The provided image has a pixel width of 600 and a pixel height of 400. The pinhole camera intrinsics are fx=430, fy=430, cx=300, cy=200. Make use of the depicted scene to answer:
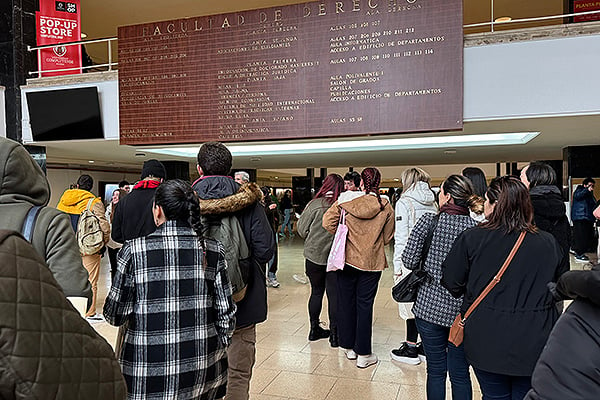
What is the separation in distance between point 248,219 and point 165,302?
725mm

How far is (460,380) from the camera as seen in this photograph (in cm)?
227

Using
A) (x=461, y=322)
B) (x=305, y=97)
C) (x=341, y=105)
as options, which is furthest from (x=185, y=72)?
(x=461, y=322)

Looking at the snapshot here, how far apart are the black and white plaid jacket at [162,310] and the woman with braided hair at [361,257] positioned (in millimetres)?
1768

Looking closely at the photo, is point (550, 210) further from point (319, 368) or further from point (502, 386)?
point (319, 368)

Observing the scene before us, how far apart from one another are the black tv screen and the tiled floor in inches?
91.1

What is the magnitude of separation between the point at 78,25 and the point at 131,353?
6185 millimetres

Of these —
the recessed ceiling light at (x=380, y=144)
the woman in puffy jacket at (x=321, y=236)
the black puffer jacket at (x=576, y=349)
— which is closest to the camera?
the black puffer jacket at (x=576, y=349)

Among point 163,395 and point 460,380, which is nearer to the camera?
point 163,395

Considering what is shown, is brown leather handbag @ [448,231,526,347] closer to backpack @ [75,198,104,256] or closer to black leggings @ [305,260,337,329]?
black leggings @ [305,260,337,329]

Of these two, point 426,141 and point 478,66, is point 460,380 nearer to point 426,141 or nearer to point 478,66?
point 478,66

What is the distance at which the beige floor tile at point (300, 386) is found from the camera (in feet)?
9.96

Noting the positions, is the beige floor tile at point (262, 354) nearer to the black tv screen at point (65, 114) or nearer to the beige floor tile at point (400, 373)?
the beige floor tile at point (400, 373)

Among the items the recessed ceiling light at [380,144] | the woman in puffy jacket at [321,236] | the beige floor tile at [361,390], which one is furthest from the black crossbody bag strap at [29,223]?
the recessed ceiling light at [380,144]

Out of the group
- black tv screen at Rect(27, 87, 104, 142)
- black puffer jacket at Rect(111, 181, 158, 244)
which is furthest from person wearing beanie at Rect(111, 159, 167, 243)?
black tv screen at Rect(27, 87, 104, 142)
